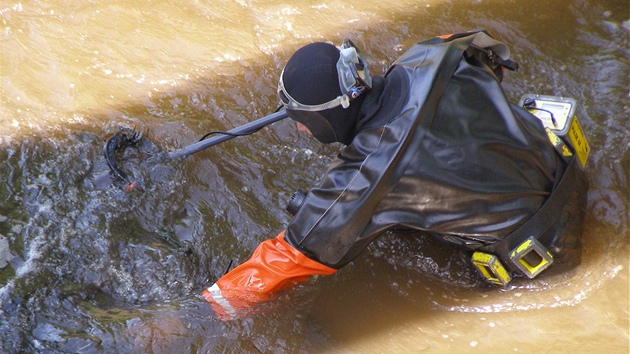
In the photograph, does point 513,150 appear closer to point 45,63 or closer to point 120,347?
point 120,347

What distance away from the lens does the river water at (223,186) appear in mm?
2955

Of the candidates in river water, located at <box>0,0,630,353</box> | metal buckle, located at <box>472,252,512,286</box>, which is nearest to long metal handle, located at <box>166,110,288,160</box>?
river water, located at <box>0,0,630,353</box>

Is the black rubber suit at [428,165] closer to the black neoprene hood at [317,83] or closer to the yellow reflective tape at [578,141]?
the black neoprene hood at [317,83]

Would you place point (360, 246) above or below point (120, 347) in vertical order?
above

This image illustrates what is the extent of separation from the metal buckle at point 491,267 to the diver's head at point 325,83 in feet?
3.42

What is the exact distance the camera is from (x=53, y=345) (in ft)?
9.03

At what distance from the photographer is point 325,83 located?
2.42m

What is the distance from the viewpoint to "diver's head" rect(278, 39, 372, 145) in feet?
7.93

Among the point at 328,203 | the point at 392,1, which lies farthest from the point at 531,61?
the point at 328,203

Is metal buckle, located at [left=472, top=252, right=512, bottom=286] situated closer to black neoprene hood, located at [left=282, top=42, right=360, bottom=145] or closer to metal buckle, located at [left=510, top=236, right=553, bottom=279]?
metal buckle, located at [left=510, top=236, right=553, bottom=279]

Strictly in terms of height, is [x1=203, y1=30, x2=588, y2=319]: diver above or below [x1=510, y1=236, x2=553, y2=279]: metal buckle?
above

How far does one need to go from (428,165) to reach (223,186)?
147 centimetres

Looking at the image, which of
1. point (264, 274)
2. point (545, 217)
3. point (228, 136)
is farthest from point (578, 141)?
point (228, 136)

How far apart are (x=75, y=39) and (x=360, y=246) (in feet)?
8.37
